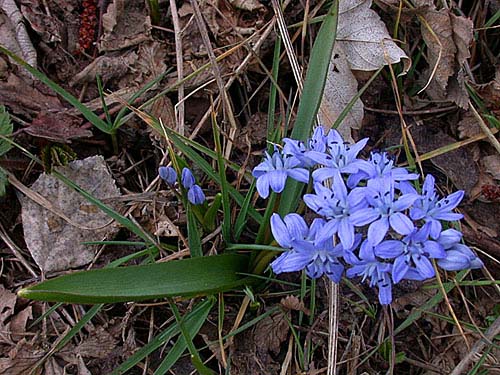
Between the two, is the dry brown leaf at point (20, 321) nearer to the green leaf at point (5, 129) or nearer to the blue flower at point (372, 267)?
the green leaf at point (5, 129)

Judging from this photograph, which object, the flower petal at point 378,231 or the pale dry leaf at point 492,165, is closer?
the flower petal at point 378,231

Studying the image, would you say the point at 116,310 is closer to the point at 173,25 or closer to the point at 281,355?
the point at 281,355

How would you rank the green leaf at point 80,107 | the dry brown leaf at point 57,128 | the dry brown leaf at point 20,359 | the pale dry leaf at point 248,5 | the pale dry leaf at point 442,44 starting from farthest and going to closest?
1. the pale dry leaf at point 248,5
2. the pale dry leaf at point 442,44
3. the dry brown leaf at point 57,128
4. the green leaf at point 80,107
5. the dry brown leaf at point 20,359

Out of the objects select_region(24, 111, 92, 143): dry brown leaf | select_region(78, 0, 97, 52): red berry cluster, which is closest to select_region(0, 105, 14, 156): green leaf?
select_region(24, 111, 92, 143): dry brown leaf

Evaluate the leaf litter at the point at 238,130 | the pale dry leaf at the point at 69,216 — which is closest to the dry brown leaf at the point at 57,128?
the leaf litter at the point at 238,130

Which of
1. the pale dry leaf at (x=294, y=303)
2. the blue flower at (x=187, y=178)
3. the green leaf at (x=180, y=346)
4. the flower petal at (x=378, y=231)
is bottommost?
the pale dry leaf at (x=294, y=303)

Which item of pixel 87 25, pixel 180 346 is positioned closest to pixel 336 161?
pixel 180 346

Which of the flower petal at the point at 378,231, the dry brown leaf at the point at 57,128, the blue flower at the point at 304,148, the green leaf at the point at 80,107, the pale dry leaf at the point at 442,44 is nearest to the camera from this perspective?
the flower petal at the point at 378,231
